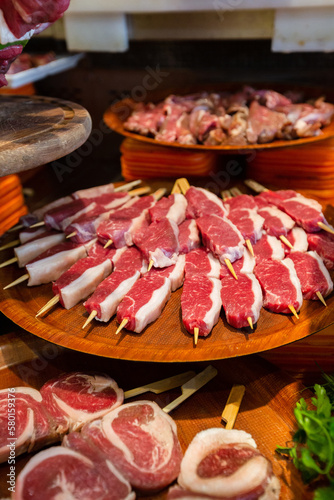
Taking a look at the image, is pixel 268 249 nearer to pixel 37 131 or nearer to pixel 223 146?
pixel 223 146

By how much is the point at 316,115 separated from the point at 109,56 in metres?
2.71

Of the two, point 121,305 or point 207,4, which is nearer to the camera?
point 121,305

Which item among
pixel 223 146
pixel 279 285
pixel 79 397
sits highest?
pixel 223 146

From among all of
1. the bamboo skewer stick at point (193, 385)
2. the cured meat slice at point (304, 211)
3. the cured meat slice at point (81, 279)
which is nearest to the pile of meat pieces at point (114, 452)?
the bamboo skewer stick at point (193, 385)

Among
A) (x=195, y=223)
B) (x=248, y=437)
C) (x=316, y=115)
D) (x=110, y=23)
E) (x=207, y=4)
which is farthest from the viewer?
(x=110, y=23)

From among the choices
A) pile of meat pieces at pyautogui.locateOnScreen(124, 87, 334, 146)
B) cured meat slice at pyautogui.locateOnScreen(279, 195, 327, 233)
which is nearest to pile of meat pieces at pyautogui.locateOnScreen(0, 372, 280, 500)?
cured meat slice at pyautogui.locateOnScreen(279, 195, 327, 233)

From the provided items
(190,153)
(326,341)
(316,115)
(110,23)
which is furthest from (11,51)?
(110,23)

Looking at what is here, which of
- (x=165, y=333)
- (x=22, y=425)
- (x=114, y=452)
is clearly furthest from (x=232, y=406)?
(x=22, y=425)

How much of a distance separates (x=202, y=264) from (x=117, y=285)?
0.56 meters

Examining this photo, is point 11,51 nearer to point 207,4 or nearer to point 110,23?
point 207,4

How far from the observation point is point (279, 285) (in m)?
2.47

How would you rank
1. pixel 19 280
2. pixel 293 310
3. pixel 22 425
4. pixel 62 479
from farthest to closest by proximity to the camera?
pixel 19 280 → pixel 293 310 → pixel 22 425 → pixel 62 479

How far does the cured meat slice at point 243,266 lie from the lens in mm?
2654

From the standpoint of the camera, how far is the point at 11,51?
6.88ft
